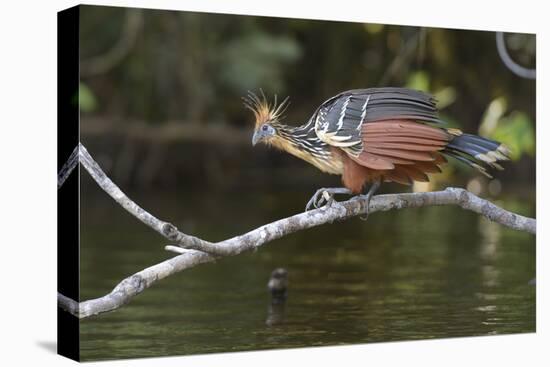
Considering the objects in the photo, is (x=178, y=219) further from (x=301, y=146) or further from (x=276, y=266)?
(x=301, y=146)

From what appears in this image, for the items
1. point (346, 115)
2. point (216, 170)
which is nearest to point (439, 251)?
point (346, 115)

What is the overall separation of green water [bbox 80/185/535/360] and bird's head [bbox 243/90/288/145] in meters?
1.28

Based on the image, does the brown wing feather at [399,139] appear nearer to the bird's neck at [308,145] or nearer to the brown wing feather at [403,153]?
the brown wing feather at [403,153]

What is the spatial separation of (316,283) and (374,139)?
8.71ft

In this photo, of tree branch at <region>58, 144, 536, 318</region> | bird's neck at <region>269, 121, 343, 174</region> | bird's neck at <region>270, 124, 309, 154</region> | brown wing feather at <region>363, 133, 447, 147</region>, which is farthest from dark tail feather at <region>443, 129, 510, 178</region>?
bird's neck at <region>270, 124, 309, 154</region>

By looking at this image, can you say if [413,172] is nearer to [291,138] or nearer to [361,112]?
[361,112]

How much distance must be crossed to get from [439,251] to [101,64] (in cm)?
575

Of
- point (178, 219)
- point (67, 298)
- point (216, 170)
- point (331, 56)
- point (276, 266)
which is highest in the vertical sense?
point (331, 56)

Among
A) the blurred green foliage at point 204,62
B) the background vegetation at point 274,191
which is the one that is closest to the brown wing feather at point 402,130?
the background vegetation at point 274,191

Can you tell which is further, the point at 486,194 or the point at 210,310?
the point at 486,194

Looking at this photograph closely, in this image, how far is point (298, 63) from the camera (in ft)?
43.8

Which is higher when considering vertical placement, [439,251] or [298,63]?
[298,63]

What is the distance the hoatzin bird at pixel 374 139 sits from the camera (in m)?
6.29

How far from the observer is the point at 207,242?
5223 mm
